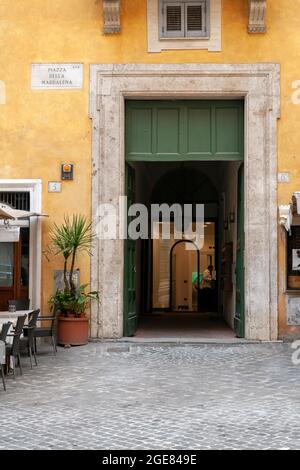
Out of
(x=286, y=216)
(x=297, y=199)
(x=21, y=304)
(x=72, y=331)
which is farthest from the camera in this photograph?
(x=286, y=216)

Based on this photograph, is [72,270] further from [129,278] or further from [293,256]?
[293,256]

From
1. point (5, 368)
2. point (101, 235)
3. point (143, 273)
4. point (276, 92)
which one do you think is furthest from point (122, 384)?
point (143, 273)

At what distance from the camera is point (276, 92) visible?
40.2 feet

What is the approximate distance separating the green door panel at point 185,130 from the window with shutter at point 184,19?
1.24 metres

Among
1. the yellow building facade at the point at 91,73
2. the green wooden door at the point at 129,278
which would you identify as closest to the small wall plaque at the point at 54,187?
the yellow building facade at the point at 91,73

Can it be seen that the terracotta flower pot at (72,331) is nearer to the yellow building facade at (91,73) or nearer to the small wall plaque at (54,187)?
the yellow building facade at (91,73)

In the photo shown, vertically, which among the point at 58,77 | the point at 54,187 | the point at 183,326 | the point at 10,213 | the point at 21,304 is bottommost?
the point at 183,326

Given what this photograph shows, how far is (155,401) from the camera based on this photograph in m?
7.47

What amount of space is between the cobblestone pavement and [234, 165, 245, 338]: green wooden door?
1.17 metres

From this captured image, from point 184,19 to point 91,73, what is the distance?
6.46 feet

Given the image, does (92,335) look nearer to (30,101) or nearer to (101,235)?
(101,235)

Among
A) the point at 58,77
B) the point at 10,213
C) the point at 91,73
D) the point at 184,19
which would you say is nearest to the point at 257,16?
the point at 184,19

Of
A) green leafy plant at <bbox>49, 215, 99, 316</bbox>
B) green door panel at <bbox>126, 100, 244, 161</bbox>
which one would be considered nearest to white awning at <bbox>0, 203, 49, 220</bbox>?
green leafy plant at <bbox>49, 215, 99, 316</bbox>

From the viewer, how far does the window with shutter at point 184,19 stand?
12.4m
